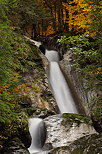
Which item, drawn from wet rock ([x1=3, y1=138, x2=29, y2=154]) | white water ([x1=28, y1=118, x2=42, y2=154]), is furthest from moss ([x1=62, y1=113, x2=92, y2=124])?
wet rock ([x1=3, y1=138, x2=29, y2=154])

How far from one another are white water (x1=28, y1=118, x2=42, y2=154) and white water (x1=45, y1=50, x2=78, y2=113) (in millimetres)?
3216

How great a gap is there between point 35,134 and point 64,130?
129 cm

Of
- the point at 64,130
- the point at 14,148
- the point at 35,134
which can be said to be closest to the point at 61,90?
the point at 64,130

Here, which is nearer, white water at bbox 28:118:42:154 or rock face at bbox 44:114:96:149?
white water at bbox 28:118:42:154

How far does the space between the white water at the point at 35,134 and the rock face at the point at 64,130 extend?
1.47 feet

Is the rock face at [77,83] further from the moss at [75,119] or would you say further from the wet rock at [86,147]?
the wet rock at [86,147]

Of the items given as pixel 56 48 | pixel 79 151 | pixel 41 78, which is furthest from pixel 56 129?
pixel 56 48

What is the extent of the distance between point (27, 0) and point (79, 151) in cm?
1269

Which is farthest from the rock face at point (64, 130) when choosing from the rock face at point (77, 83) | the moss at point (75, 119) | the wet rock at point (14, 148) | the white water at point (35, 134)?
the rock face at point (77, 83)

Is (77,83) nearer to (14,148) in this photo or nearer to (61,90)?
(61,90)

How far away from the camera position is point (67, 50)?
15.4 m

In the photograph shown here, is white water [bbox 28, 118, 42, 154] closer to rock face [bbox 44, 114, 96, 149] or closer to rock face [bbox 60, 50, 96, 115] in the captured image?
rock face [bbox 44, 114, 96, 149]

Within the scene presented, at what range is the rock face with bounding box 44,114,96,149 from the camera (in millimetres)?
7449

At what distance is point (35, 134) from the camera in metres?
7.83
